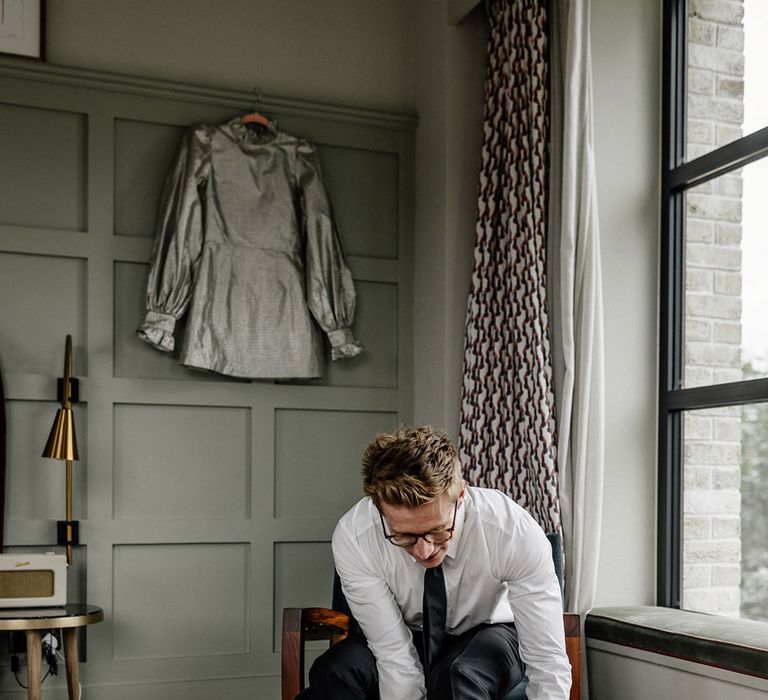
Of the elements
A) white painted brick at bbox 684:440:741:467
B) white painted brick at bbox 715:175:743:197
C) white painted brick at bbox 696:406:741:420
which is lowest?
white painted brick at bbox 684:440:741:467

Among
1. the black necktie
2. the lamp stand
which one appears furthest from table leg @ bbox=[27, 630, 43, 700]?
the black necktie

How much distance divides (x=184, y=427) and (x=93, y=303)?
1.72ft

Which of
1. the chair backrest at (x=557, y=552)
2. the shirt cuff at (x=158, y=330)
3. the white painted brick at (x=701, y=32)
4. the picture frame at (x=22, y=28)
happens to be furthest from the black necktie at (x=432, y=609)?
the picture frame at (x=22, y=28)

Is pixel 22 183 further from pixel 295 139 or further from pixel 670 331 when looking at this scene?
pixel 670 331

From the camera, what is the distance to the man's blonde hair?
2.04 meters

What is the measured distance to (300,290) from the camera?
3.57 metres

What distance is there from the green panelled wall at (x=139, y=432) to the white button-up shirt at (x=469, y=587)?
1.19 meters

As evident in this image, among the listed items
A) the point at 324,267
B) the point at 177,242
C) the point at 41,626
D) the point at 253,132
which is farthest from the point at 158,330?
the point at 41,626

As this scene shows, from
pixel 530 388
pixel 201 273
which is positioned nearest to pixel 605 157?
pixel 530 388

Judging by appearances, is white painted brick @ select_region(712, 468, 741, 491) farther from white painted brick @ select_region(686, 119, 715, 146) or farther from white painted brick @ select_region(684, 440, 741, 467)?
white painted brick @ select_region(686, 119, 715, 146)

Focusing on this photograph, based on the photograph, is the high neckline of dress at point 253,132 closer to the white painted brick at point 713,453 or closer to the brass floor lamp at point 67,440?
the brass floor lamp at point 67,440

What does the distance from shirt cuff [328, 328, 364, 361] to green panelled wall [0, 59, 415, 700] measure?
0.10 m

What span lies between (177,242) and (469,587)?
5.40 ft

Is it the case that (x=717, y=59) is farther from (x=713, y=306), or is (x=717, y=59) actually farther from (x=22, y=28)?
(x=22, y=28)
